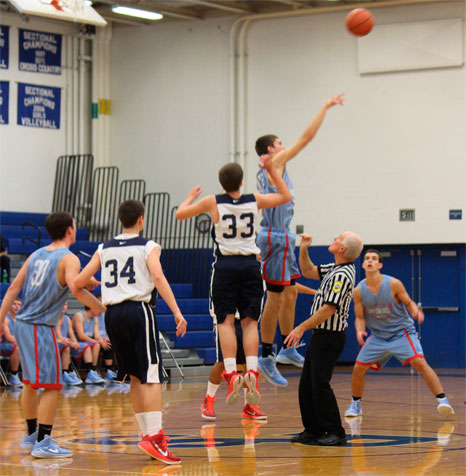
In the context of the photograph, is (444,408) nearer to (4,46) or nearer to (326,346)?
(326,346)

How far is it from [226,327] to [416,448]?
6.14 ft

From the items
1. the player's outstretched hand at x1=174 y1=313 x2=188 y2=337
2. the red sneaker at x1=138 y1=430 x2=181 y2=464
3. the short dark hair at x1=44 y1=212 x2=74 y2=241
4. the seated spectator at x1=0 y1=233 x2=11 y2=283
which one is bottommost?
the red sneaker at x1=138 y1=430 x2=181 y2=464

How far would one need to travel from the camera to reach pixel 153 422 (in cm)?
620

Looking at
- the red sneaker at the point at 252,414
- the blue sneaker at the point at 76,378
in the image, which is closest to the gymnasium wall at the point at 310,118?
the blue sneaker at the point at 76,378

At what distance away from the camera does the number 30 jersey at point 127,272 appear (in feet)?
20.4

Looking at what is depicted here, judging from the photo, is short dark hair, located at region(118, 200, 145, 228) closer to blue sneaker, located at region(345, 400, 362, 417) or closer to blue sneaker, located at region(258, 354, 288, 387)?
blue sneaker, located at region(258, 354, 288, 387)

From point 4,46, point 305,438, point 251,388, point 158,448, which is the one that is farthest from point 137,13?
point 158,448

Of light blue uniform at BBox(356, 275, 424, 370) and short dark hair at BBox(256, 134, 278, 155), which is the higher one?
short dark hair at BBox(256, 134, 278, 155)

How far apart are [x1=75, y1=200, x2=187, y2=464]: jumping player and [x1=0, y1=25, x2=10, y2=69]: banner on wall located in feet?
38.2

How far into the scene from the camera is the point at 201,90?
1728 centimetres

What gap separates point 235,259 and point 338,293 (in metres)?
1.09

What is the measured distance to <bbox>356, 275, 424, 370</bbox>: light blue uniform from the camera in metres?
8.77

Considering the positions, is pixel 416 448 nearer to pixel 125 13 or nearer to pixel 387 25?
pixel 387 25

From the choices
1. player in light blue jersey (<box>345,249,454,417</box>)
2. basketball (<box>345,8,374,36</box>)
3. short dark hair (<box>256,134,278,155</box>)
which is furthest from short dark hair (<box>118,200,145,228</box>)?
basketball (<box>345,8,374,36</box>)
